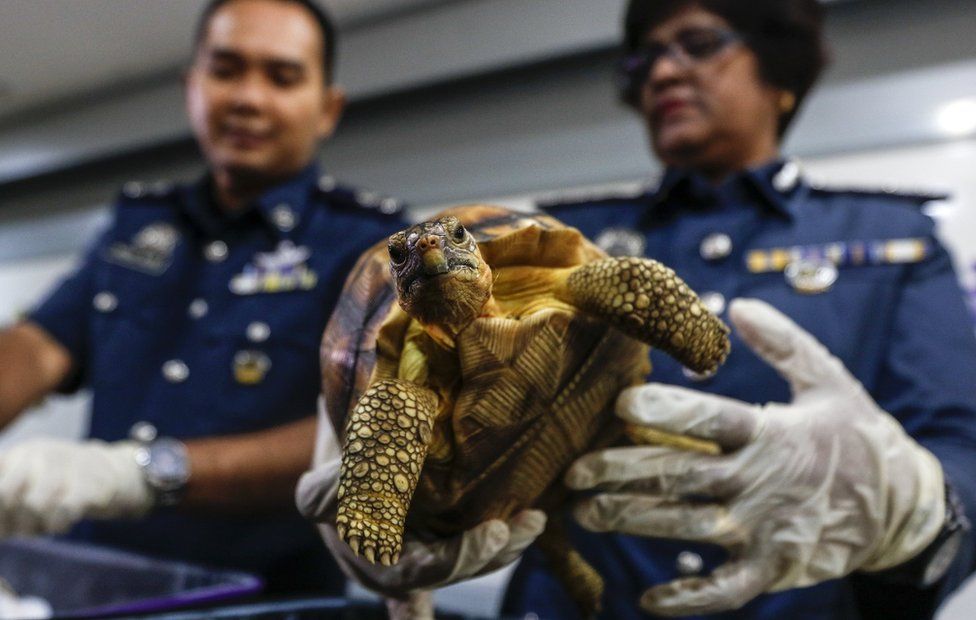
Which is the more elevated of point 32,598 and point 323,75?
point 323,75

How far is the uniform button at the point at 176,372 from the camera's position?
3.65 feet

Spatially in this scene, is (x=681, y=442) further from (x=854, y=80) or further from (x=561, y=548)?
(x=854, y=80)

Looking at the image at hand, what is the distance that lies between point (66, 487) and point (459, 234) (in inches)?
30.8

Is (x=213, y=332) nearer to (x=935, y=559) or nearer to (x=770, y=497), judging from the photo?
(x=770, y=497)

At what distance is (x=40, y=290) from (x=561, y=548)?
255 cm

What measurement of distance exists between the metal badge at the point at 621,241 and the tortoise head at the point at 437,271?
44cm

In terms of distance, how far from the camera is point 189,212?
121 cm

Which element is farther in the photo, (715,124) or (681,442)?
(715,124)

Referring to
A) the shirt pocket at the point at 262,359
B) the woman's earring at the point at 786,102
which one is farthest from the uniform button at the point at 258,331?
the woman's earring at the point at 786,102

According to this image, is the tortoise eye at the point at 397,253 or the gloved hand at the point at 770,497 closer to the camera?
the tortoise eye at the point at 397,253

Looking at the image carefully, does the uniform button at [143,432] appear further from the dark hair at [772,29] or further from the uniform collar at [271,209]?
the dark hair at [772,29]

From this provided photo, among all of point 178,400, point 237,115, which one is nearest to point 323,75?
point 237,115

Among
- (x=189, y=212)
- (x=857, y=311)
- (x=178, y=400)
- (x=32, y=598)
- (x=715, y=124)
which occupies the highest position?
(x=715, y=124)

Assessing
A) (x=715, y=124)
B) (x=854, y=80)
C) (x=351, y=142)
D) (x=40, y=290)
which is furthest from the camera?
(x=40, y=290)
